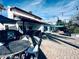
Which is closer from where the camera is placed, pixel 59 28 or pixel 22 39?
pixel 22 39

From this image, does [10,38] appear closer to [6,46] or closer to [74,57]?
[6,46]

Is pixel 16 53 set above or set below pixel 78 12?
below

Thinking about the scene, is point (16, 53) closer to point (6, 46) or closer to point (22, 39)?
Answer: point (6, 46)

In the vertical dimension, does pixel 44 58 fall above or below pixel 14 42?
below

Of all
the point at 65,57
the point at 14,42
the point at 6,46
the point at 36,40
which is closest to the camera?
the point at 6,46

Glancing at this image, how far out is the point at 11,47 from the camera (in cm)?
617

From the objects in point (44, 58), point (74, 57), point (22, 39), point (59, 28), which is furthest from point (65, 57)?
point (59, 28)

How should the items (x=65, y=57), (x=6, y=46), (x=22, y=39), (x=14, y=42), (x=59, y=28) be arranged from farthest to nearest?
1. (x=59, y=28)
2. (x=65, y=57)
3. (x=22, y=39)
4. (x=14, y=42)
5. (x=6, y=46)

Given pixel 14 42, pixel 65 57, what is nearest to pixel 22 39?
pixel 14 42

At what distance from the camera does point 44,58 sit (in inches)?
349

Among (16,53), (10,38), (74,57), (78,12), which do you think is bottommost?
(74,57)

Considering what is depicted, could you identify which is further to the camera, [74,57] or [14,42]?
[74,57]

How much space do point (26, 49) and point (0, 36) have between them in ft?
4.09

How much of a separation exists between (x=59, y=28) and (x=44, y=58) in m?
37.8
